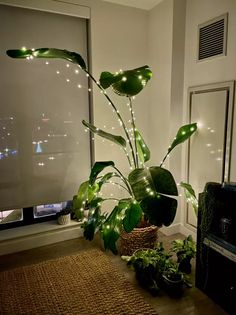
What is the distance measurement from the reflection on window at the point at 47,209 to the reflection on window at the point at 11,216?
0.16m

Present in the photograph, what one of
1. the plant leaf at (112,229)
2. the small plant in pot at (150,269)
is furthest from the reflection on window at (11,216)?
the small plant in pot at (150,269)

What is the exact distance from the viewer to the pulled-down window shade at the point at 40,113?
2229mm

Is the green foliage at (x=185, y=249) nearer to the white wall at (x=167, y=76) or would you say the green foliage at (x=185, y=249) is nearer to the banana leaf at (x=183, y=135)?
the white wall at (x=167, y=76)

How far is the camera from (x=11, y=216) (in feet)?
8.42

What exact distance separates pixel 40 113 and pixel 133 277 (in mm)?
1669

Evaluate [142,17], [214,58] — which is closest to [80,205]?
[214,58]

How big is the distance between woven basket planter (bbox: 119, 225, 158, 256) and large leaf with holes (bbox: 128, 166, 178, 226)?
778mm

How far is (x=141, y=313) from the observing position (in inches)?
62.9

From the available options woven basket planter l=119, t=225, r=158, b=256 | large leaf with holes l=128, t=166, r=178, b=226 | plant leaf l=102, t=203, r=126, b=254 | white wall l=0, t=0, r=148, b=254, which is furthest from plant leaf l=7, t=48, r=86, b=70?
woven basket planter l=119, t=225, r=158, b=256

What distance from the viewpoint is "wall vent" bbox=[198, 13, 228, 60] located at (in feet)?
6.74

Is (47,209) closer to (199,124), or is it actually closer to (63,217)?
(63,217)

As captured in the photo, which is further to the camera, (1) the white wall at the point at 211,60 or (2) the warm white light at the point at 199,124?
(2) the warm white light at the point at 199,124

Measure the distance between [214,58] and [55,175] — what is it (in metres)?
1.83

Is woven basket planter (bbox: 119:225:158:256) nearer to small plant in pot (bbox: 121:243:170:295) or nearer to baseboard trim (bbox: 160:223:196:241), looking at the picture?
small plant in pot (bbox: 121:243:170:295)
